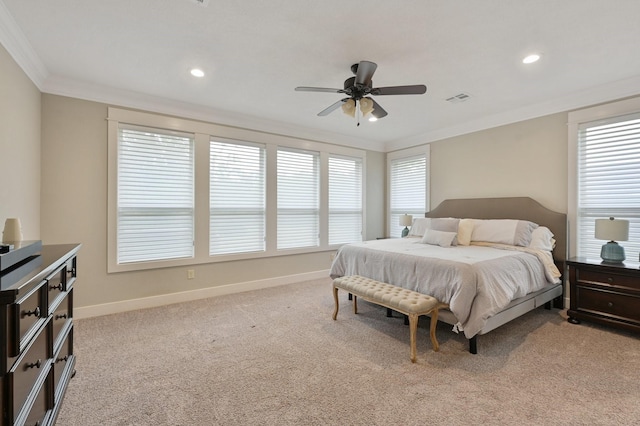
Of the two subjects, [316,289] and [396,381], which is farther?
[316,289]

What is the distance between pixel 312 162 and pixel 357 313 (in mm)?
2756

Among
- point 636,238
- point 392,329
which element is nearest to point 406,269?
point 392,329

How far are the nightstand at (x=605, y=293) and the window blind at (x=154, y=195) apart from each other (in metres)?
4.62

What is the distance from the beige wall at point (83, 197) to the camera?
121 inches

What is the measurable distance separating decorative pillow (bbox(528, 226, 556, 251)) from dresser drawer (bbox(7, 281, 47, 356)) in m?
4.37

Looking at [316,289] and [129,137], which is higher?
[129,137]

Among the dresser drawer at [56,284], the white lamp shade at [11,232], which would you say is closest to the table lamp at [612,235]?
the dresser drawer at [56,284]

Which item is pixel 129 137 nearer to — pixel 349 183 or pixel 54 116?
pixel 54 116

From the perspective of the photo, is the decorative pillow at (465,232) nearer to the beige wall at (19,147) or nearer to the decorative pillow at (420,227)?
the decorative pillow at (420,227)

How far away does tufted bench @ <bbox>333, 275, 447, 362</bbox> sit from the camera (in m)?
2.36

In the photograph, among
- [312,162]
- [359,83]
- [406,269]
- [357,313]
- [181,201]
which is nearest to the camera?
[359,83]

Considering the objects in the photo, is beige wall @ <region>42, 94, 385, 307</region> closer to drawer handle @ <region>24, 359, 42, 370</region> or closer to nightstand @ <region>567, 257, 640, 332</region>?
drawer handle @ <region>24, 359, 42, 370</region>

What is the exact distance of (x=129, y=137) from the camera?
348cm

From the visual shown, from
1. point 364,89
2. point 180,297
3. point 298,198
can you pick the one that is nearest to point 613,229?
point 364,89
